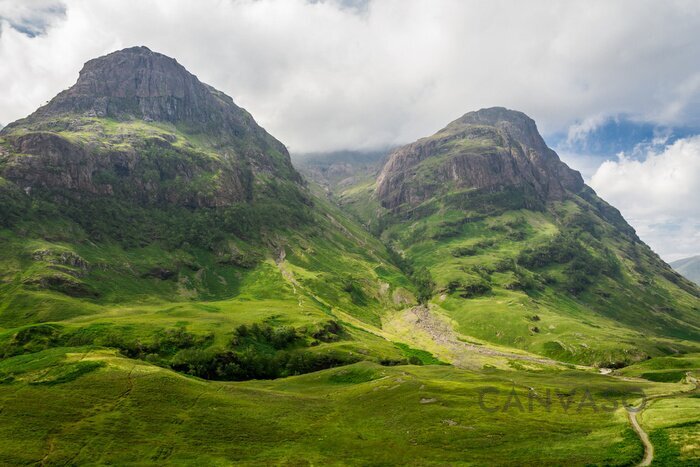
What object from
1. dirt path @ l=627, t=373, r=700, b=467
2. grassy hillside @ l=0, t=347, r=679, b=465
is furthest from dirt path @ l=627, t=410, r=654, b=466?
grassy hillside @ l=0, t=347, r=679, b=465

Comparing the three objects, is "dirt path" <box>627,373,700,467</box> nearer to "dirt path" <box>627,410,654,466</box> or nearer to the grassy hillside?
"dirt path" <box>627,410,654,466</box>

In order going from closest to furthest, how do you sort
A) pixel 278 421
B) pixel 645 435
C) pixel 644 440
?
pixel 644 440, pixel 645 435, pixel 278 421

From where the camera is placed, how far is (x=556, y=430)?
250 ft

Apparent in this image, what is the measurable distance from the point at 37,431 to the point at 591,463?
9817cm

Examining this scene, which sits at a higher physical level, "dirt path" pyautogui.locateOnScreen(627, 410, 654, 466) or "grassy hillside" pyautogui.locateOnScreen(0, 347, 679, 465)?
"dirt path" pyautogui.locateOnScreen(627, 410, 654, 466)

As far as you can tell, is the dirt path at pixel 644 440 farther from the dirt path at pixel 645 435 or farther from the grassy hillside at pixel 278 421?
the grassy hillside at pixel 278 421

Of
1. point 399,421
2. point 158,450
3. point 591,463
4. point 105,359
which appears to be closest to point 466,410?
point 399,421

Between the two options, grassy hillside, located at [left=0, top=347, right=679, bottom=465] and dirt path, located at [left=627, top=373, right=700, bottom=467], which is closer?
dirt path, located at [left=627, top=373, right=700, bottom=467]

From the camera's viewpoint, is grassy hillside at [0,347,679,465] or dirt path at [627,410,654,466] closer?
dirt path at [627,410,654,466]

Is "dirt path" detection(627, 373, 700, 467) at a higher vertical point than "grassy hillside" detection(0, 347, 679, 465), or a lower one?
higher

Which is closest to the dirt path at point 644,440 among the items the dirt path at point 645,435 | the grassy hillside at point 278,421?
the dirt path at point 645,435

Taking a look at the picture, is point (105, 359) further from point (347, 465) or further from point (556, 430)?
point (556, 430)

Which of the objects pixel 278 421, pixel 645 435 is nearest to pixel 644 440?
pixel 645 435

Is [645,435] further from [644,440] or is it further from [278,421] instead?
[278,421]
